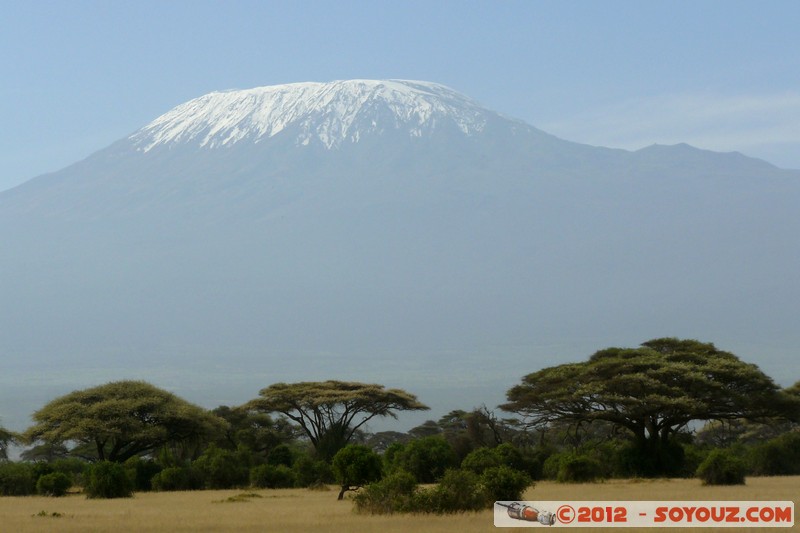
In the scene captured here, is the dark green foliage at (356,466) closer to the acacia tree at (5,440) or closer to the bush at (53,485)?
the bush at (53,485)

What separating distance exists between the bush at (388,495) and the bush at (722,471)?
16.2 metres

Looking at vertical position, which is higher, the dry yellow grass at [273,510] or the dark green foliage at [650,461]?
the dark green foliage at [650,461]

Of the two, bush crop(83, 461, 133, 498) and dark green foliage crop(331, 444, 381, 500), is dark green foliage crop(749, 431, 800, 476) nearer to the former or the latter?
dark green foliage crop(331, 444, 381, 500)

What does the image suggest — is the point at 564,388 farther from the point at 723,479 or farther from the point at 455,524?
the point at 455,524

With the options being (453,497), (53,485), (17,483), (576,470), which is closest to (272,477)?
(53,485)

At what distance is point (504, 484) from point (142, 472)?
1109 inches

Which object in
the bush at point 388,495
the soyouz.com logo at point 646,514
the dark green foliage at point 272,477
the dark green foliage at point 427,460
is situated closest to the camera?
the soyouz.com logo at point 646,514

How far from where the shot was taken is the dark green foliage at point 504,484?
32875mm

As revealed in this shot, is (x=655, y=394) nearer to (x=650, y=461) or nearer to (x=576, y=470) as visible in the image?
(x=650, y=461)

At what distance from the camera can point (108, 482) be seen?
45594mm

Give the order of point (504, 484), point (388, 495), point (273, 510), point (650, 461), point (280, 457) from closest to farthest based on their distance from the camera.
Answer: point (388, 495), point (504, 484), point (273, 510), point (650, 461), point (280, 457)

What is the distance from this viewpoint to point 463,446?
64562 millimetres

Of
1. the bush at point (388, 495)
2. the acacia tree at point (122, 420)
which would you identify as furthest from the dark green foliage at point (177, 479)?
the bush at point (388, 495)

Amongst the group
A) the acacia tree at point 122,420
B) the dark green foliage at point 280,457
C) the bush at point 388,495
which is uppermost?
the acacia tree at point 122,420
